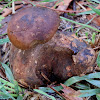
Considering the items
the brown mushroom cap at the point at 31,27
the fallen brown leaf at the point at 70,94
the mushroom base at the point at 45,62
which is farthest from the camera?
the mushroom base at the point at 45,62

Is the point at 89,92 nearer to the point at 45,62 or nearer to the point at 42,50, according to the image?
the point at 45,62

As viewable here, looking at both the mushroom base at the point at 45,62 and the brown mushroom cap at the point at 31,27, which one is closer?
the brown mushroom cap at the point at 31,27

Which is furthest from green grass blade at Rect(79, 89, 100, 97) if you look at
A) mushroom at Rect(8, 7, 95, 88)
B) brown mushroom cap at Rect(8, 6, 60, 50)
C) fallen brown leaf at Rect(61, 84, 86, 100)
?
brown mushroom cap at Rect(8, 6, 60, 50)

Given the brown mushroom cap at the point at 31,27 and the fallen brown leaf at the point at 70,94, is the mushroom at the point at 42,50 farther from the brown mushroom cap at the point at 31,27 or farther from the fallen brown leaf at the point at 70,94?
the fallen brown leaf at the point at 70,94

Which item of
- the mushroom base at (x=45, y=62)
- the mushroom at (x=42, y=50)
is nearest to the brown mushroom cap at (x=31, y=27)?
the mushroom at (x=42, y=50)

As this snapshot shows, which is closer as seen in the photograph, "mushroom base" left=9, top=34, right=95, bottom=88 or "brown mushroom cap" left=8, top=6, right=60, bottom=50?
"brown mushroom cap" left=8, top=6, right=60, bottom=50

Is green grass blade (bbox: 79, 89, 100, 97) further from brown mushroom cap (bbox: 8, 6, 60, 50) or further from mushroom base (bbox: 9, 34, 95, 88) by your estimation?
brown mushroom cap (bbox: 8, 6, 60, 50)

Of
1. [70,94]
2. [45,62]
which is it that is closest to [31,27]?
[45,62]
